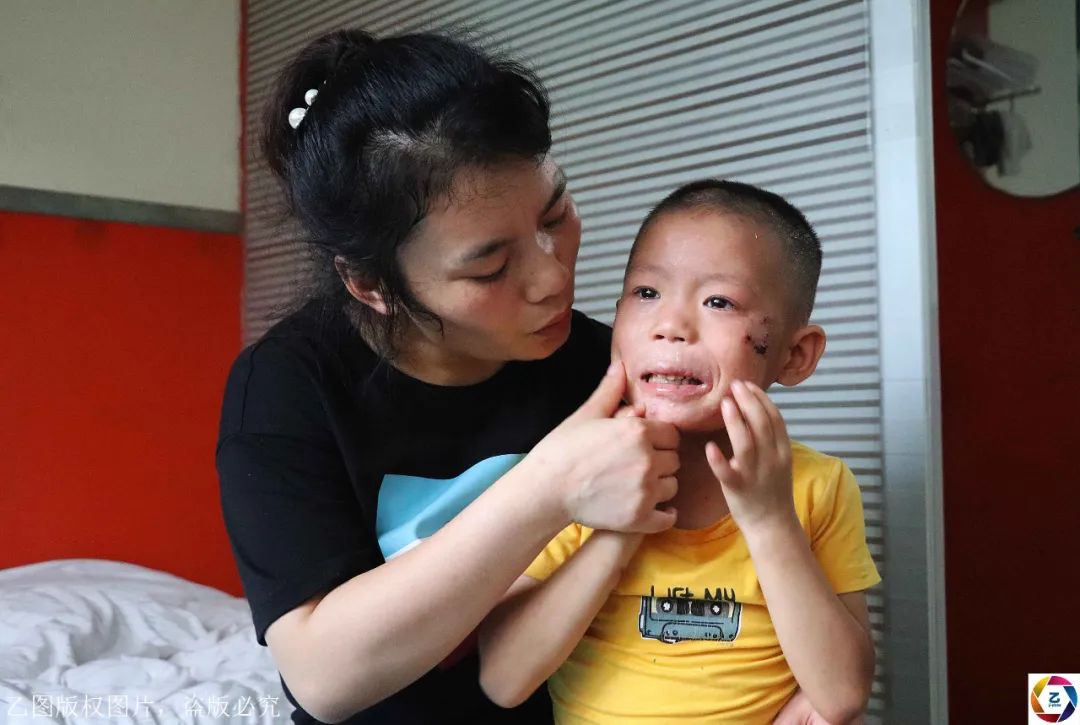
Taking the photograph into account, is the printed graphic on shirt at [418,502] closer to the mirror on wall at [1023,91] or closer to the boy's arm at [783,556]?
the boy's arm at [783,556]

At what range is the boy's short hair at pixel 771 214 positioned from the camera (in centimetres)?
105

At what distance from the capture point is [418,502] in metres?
1.08

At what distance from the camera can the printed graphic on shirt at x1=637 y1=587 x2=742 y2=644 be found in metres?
0.99

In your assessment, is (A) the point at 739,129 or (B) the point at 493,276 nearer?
(B) the point at 493,276

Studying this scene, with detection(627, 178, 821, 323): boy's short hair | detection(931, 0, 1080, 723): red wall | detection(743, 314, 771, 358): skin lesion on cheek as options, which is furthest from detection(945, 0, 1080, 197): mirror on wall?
detection(743, 314, 771, 358): skin lesion on cheek

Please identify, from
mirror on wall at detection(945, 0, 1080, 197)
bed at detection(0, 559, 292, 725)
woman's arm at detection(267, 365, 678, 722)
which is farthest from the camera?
mirror on wall at detection(945, 0, 1080, 197)

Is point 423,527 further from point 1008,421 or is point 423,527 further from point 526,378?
point 1008,421

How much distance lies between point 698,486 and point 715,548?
74 millimetres

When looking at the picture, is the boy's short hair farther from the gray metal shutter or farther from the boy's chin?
the gray metal shutter

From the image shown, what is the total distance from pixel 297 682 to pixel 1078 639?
6.25 feet

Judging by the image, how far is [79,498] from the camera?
3162 millimetres

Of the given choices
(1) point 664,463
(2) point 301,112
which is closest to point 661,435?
(1) point 664,463

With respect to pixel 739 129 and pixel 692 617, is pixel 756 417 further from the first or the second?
pixel 739 129

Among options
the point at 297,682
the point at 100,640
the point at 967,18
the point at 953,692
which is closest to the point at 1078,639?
the point at 953,692
